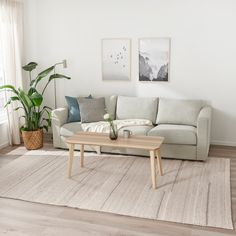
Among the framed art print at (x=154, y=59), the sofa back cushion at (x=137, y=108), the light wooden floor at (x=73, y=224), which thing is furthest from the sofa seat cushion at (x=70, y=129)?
the light wooden floor at (x=73, y=224)

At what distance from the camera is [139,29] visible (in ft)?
17.1

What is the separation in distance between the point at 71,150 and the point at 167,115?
5.43 feet

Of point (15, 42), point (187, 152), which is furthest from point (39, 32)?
point (187, 152)

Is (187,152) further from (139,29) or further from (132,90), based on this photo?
(139,29)

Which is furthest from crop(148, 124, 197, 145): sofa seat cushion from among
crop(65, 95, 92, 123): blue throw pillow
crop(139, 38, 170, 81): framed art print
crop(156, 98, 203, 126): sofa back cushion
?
crop(65, 95, 92, 123): blue throw pillow

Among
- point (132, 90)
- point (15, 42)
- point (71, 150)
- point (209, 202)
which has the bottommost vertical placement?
point (209, 202)

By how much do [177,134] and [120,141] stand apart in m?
0.95

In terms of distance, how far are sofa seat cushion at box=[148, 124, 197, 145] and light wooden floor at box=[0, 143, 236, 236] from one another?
127cm

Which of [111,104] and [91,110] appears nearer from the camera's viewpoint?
[91,110]

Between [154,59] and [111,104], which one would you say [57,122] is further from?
[154,59]

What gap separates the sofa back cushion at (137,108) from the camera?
5.03 meters

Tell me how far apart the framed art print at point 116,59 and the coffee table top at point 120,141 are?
1.62m

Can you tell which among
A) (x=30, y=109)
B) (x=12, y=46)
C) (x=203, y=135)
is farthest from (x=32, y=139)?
(x=203, y=135)

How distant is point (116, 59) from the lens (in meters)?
5.40
